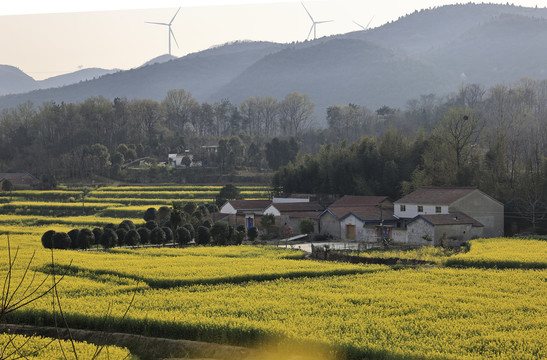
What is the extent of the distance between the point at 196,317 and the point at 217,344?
1522 millimetres

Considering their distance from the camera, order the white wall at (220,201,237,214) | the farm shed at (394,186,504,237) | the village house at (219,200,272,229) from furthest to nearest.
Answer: the white wall at (220,201,237,214) < the village house at (219,200,272,229) < the farm shed at (394,186,504,237)

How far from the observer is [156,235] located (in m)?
41.6

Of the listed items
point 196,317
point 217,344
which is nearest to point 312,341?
point 217,344

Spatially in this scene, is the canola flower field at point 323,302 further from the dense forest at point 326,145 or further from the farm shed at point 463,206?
the dense forest at point 326,145

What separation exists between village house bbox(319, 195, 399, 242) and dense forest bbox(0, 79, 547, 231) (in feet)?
20.5

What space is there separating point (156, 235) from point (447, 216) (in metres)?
18.8

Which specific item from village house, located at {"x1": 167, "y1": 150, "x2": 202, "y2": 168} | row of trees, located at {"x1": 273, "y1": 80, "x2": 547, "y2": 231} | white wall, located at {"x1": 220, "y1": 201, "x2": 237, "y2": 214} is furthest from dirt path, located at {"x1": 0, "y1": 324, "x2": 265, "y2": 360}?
village house, located at {"x1": 167, "y1": 150, "x2": 202, "y2": 168}

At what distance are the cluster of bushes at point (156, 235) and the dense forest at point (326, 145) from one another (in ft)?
55.7

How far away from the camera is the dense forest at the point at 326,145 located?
52.5 m

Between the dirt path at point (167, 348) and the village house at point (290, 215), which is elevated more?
the village house at point (290, 215)

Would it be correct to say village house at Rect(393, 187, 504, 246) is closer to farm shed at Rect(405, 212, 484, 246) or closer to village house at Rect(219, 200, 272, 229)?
farm shed at Rect(405, 212, 484, 246)

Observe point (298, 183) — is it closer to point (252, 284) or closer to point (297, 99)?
point (252, 284)

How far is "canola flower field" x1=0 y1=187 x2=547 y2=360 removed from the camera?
16.2 metres

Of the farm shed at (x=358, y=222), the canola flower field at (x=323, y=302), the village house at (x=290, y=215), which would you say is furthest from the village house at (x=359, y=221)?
the canola flower field at (x=323, y=302)
